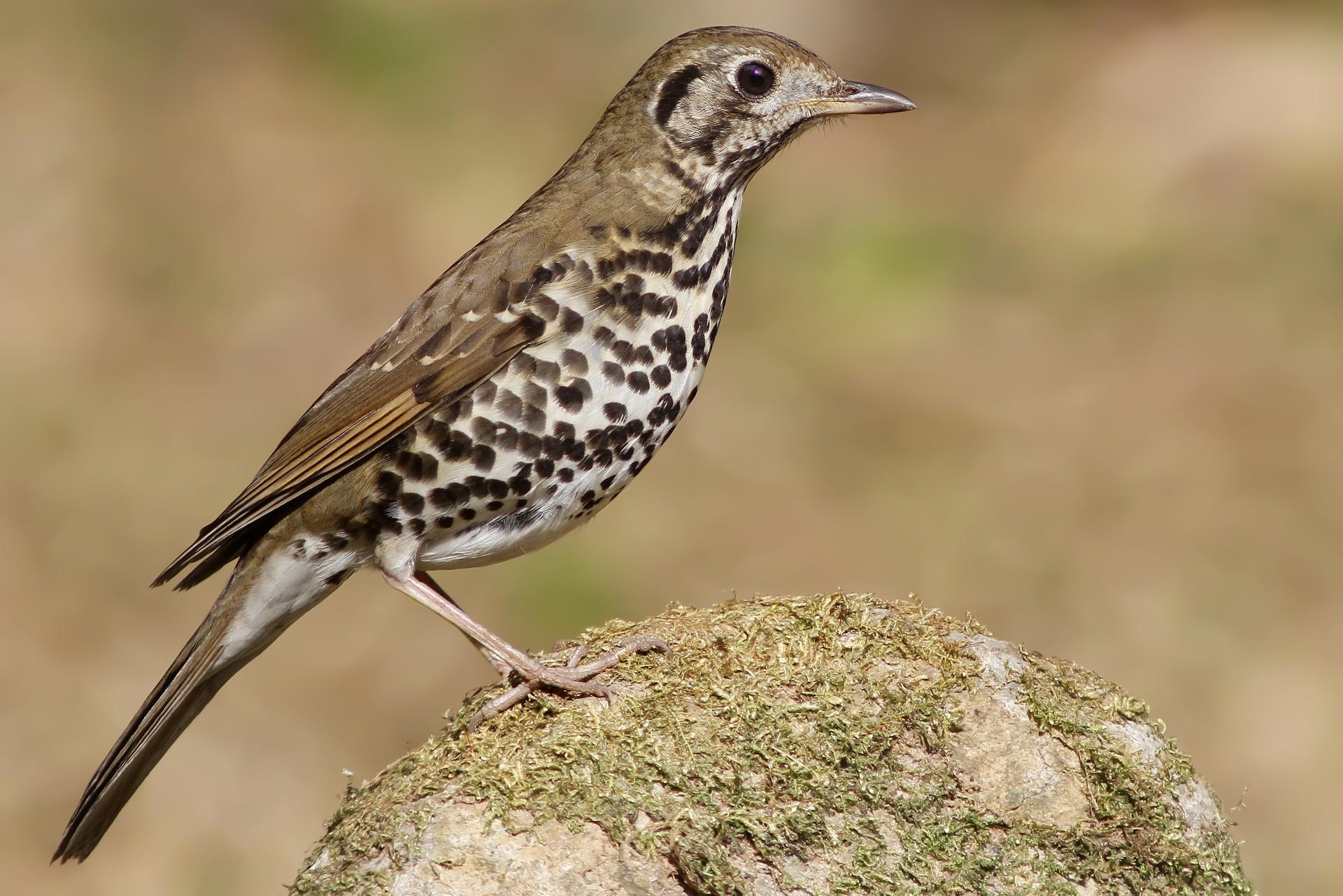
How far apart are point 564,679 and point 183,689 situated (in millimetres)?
1517

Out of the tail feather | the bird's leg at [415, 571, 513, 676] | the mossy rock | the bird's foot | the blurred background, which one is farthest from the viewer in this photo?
the blurred background

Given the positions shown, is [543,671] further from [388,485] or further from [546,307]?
[546,307]

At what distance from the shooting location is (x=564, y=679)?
12.5 feet

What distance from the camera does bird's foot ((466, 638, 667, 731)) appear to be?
3791 mm

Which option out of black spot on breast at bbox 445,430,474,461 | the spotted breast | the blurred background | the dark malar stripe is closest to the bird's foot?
the spotted breast

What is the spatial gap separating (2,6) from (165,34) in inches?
52.1

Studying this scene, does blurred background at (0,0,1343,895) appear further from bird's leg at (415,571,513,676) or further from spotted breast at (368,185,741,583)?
spotted breast at (368,185,741,583)

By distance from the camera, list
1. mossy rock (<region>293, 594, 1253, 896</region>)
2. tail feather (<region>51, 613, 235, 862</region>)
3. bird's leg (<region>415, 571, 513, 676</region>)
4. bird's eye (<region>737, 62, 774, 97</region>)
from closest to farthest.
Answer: mossy rock (<region>293, 594, 1253, 896</region>) → bird's leg (<region>415, 571, 513, 676</region>) → tail feather (<region>51, 613, 235, 862</region>) → bird's eye (<region>737, 62, 774, 97</region>)

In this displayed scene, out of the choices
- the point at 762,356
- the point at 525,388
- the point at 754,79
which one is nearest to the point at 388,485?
the point at 525,388

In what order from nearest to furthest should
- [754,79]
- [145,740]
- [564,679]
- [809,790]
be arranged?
1. [809,790]
2. [564,679]
3. [145,740]
4. [754,79]

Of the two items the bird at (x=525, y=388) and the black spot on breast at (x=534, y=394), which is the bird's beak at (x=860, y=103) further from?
the black spot on breast at (x=534, y=394)

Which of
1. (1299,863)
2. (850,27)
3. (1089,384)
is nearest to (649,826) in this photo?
(1299,863)

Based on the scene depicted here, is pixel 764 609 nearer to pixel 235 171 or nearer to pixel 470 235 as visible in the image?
pixel 470 235

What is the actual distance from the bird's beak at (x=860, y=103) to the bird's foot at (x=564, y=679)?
1.88m
